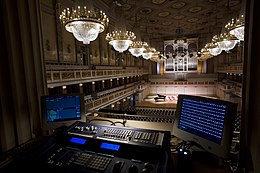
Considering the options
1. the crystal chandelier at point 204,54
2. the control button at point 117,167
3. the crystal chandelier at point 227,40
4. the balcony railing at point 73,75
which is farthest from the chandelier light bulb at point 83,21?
the crystal chandelier at point 204,54

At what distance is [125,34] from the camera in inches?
160

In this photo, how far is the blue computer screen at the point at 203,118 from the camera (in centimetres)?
125

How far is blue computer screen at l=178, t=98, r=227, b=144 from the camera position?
1.25 meters

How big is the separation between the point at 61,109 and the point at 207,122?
162cm

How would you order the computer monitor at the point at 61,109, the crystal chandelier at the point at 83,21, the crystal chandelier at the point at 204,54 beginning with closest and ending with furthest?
1. the computer monitor at the point at 61,109
2. the crystal chandelier at the point at 83,21
3. the crystal chandelier at the point at 204,54

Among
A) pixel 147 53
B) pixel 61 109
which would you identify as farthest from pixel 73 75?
pixel 61 109

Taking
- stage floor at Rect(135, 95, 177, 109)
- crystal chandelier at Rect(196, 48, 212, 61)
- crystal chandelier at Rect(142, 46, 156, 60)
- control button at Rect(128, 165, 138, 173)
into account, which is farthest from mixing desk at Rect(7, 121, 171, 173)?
stage floor at Rect(135, 95, 177, 109)

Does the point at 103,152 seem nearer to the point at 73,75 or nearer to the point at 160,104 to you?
the point at 73,75

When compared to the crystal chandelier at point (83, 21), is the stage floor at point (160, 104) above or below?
below

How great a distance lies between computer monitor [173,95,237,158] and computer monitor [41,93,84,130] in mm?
1211

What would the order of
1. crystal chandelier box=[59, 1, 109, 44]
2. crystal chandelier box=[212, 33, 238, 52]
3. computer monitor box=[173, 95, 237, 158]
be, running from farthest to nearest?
1. crystal chandelier box=[212, 33, 238, 52]
2. crystal chandelier box=[59, 1, 109, 44]
3. computer monitor box=[173, 95, 237, 158]

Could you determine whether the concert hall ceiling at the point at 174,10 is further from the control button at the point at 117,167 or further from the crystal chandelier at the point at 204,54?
the control button at the point at 117,167

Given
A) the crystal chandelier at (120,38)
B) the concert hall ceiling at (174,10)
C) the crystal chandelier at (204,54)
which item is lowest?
the crystal chandelier at (120,38)

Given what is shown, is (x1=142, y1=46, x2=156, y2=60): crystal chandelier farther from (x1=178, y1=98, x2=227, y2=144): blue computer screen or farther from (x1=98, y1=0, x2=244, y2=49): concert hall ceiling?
(x1=178, y1=98, x2=227, y2=144): blue computer screen
